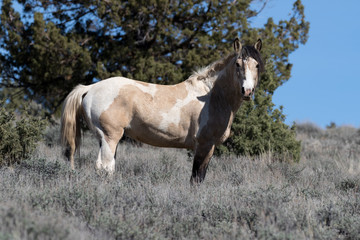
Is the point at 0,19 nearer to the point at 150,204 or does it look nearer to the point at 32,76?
the point at 32,76

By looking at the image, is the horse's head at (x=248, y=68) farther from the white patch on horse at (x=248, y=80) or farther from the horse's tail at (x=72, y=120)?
the horse's tail at (x=72, y=120)

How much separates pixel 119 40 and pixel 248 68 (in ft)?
30.1

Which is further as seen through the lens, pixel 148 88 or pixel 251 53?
pixel 148 88

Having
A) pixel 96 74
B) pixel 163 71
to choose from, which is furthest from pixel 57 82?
pixel 163 71

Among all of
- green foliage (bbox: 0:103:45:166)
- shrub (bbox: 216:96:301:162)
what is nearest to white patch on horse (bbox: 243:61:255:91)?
green foliage (bbox: 0:103:45:166)

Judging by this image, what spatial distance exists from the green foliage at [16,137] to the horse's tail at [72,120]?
1163mm

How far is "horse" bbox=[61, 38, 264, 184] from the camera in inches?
224

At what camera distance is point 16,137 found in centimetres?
680

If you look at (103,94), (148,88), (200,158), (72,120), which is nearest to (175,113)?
(148,88)

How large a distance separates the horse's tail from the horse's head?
2284 millimetres

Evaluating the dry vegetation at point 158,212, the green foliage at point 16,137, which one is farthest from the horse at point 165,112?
the green foliage at point 16,137

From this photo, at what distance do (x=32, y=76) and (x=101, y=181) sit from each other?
388 inches

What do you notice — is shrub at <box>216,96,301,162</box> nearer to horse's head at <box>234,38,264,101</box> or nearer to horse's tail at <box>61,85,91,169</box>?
horse's head at <box>234,38,264,101</box>

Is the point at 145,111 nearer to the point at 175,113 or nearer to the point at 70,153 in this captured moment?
Answer: the point at 175,113
